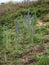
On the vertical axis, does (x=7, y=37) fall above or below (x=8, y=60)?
above

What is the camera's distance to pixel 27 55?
271 inches

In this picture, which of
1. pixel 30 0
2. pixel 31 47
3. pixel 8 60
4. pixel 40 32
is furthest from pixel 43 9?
pixel 8 60

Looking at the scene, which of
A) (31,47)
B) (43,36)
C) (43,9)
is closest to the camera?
(31,47)

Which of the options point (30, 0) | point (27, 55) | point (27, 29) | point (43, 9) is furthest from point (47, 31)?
point (30, 0)

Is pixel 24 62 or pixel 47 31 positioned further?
pixel 47 31

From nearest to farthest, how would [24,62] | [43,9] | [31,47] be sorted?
1. [24,62]
2. [31,47]
3. [43,9]

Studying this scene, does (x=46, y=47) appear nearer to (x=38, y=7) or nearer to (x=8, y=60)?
(x=8, y=60)

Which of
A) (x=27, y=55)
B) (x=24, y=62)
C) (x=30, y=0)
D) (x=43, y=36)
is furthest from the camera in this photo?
(x=30, y=0)

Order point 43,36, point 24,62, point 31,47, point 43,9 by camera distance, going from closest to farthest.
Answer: point 24,62, point 31,47, point 43,36, point 43,9

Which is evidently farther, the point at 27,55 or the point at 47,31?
the point at 47,31

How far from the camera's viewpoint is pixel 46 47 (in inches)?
285

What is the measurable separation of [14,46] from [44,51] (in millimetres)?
928

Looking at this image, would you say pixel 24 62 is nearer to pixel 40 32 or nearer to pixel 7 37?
pixel 7 37

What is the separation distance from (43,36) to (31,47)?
1.04 meters
